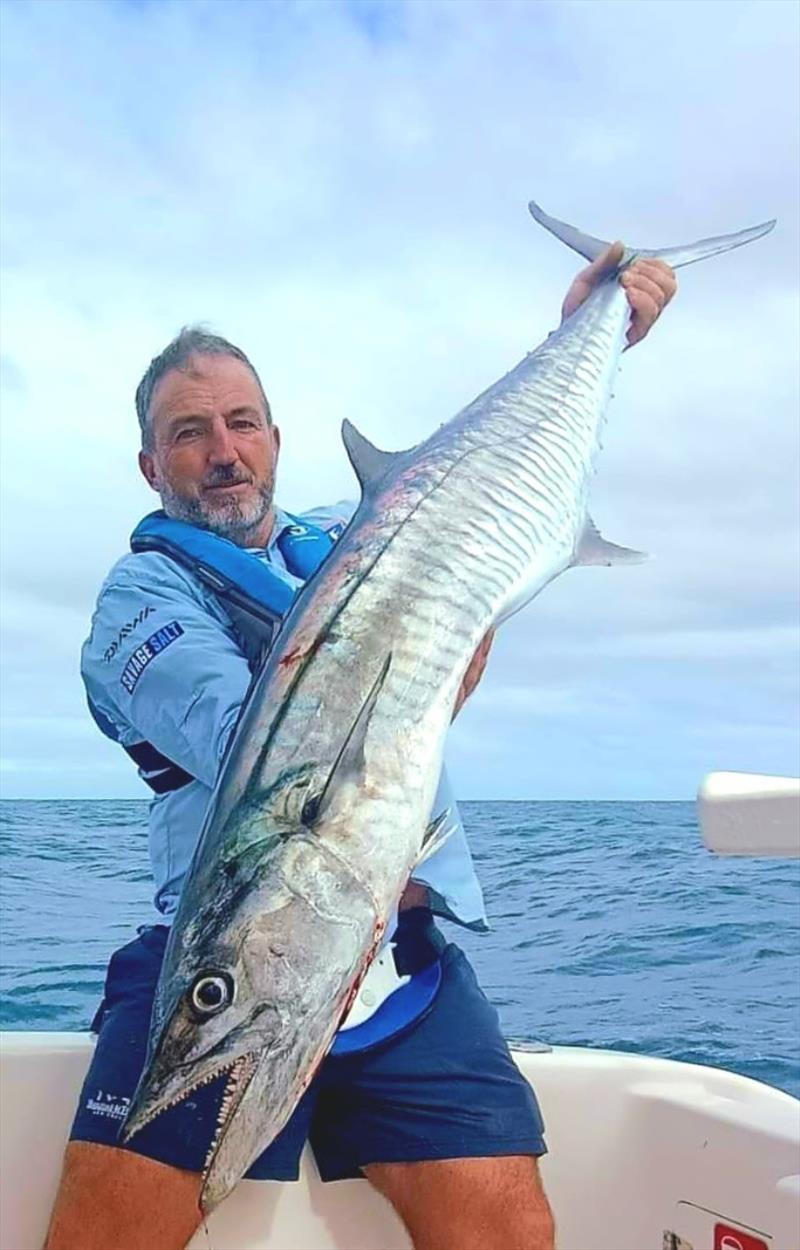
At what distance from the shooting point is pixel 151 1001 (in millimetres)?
2246

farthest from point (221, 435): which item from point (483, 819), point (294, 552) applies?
point (483, 819)

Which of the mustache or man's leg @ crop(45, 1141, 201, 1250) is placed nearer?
man's leg @ crop(45, 1141, 201, 1250)

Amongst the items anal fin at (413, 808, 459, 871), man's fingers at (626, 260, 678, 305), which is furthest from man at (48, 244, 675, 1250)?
man's fingers at (626, 260, 678, 305)

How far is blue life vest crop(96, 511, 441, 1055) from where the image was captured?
7.36 feet

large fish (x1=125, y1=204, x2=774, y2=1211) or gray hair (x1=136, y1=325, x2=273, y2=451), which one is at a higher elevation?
gray hair (x1=136, y1=325, x2=273, y2=451)

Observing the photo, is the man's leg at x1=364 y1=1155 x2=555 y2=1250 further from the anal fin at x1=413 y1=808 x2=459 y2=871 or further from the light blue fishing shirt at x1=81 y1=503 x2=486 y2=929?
the anal fin at x1=413 y1=808 x2=459 y2=871

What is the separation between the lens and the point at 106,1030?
7.40ft

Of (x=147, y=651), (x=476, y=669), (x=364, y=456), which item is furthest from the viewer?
(x=147, y=651)

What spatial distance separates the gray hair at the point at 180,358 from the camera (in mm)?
2672

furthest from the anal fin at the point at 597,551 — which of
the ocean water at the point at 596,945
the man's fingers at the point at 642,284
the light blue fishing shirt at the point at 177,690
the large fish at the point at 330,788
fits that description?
the ocean water at the point at 596,945

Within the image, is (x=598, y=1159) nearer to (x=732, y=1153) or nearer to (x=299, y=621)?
(x=732, y=1153)

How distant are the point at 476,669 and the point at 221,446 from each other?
0.97 m

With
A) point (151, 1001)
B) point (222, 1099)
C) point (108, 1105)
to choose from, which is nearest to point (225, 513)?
point (151, 1001)

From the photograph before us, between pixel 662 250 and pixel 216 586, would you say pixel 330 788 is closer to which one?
pixel 216 586
